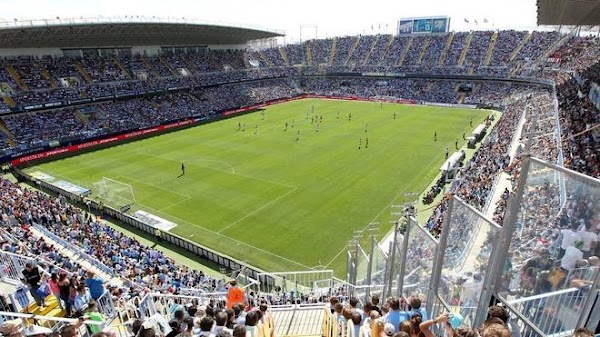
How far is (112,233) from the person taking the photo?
22.2 metres

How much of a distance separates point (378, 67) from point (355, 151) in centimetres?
4903

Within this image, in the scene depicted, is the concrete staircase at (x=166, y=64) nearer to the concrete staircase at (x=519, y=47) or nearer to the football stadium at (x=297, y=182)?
the football stadium at (x=297, y=182)

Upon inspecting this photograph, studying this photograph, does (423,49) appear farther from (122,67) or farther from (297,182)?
(297,182)

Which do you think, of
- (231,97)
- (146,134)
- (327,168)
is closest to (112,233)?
(327,168)

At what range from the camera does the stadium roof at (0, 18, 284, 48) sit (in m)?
46.5

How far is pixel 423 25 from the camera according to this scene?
3337 inches

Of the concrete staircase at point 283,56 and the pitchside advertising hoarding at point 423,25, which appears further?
the concrete staircase at point 283,56

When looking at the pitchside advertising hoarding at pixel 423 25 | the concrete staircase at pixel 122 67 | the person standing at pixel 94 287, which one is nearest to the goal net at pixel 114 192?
the person standing at pixel 94 287

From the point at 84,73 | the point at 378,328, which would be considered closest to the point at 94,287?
the point at 378,328

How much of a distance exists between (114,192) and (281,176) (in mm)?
13166

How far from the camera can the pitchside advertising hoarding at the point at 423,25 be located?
82706 millimetres

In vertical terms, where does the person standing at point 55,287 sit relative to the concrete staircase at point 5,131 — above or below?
→ above

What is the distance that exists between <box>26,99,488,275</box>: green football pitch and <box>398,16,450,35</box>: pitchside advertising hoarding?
36093 millimetres

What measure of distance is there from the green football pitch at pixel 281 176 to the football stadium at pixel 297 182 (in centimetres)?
22
